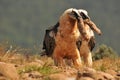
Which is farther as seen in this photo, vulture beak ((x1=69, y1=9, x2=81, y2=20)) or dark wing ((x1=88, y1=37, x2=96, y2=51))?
dark wing ((x1=88, y1=37, x2=96, y2=51))

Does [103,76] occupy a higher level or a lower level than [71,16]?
lower

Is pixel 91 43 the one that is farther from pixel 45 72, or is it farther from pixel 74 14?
pixel 45 72

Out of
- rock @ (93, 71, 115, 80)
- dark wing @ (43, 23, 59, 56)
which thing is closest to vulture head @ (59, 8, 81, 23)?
dark wing @ (43, 23, 59, 56)

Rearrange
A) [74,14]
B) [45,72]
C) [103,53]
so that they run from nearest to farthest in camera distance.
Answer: [45,72] < [74,14] < [103,53]

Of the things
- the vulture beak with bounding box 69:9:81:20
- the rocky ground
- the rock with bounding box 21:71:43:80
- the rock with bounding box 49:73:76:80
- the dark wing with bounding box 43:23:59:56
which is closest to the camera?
the rocky ground

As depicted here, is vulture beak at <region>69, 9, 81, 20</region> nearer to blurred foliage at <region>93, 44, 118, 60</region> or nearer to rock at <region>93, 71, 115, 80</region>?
rock at <region>93, 71, 115, 80</region>

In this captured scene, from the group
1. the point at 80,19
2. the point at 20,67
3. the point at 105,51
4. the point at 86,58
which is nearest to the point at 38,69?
the point at 20,67

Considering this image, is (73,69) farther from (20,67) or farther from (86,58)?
(86,58)

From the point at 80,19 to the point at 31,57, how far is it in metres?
2.95

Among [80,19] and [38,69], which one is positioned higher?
[80,19]

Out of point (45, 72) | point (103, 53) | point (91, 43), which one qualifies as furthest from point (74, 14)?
point (103, 53)

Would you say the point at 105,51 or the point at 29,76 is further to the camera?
the point at 105,51

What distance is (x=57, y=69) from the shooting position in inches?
591

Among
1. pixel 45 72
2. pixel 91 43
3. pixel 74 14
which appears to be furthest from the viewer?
pixel 91 43
